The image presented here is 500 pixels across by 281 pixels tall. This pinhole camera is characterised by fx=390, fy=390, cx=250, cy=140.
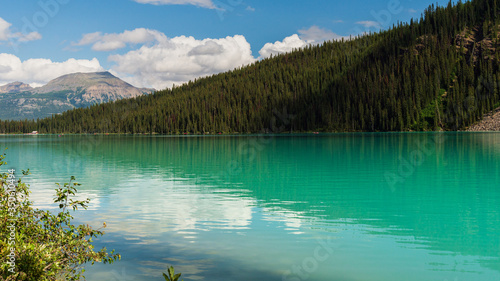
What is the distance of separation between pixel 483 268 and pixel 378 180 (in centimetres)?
2309

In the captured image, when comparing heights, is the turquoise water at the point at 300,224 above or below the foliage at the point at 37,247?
below

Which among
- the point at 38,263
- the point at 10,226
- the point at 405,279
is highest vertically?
the point at 10,226

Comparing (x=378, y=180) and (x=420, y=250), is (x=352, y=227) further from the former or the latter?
(x=378, y=180)

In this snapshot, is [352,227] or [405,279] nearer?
[405,279]

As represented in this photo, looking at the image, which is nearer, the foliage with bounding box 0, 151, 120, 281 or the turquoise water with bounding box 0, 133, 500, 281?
the foliage with bounding box 0, 151, 120, 281

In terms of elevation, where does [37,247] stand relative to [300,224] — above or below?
above

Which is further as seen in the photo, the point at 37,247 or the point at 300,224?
the point at 300,224

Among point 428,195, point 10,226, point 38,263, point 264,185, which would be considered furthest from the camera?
point 264,185

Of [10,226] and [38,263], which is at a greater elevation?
[10,226]

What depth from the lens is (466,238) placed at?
691 inches

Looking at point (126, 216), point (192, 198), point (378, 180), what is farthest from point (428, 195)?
point (126, 216)

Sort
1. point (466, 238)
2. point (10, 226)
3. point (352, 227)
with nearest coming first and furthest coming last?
point (10, 226) → point (466, 238) → point (352, 227)

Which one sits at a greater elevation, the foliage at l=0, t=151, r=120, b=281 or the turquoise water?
the foliage at l=0, t=151, r=120, b=281

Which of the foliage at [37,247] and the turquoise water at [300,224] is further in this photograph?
the turquoise water at [300,224]
